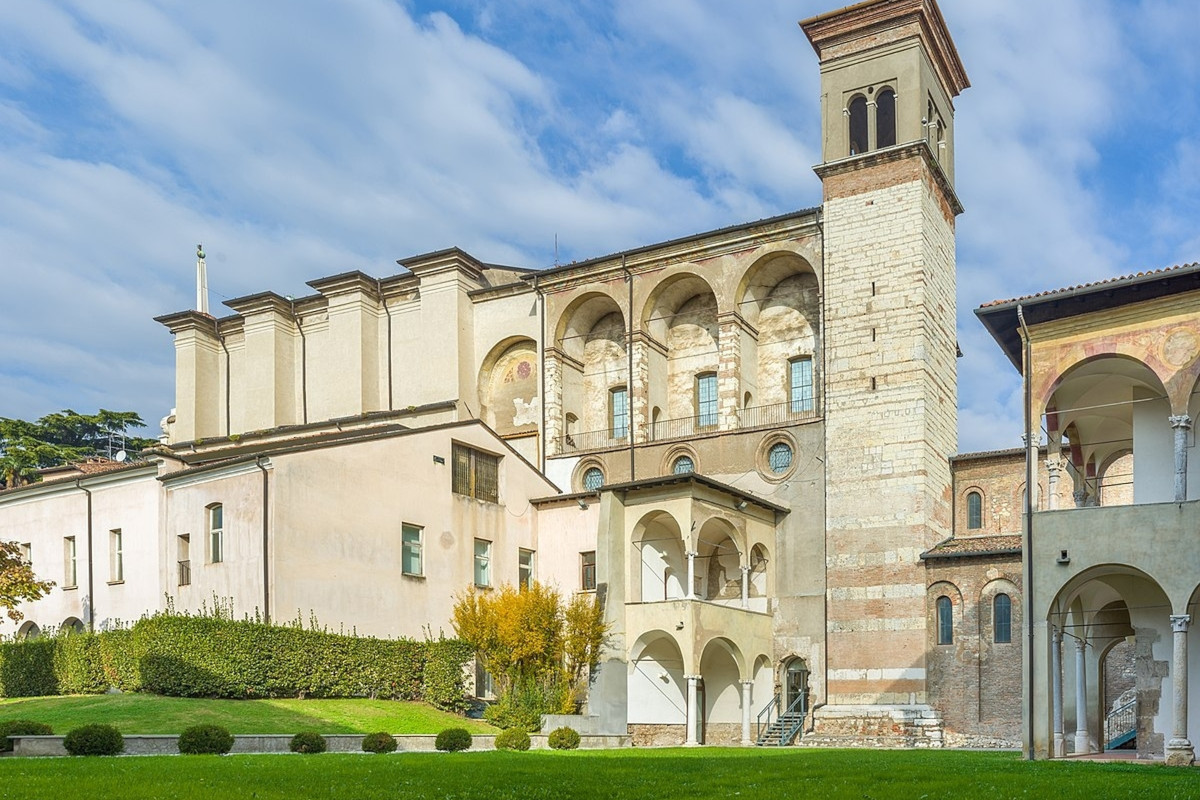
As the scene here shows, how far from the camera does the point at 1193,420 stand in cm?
2609

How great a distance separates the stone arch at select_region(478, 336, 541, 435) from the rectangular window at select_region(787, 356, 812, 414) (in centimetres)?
972

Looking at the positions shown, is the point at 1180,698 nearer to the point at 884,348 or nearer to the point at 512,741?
the point at 512,741

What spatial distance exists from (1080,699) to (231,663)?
2054cm

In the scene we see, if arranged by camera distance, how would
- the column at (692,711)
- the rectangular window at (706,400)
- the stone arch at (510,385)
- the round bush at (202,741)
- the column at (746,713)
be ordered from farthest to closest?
the stone arch at (510,385) < the rectangular window at (706,400) < the column at (746,713) < the column at (692,711) < the round bush at (202,741)

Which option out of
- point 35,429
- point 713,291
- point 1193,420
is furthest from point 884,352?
point 35,429

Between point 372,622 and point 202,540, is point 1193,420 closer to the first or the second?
point 372,622

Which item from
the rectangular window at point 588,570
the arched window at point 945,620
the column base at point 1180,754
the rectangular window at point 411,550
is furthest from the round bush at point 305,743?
the arched window at point 945,620

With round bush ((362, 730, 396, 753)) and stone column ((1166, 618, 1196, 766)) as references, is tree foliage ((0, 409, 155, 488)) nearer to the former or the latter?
round bush ((362, 730, 396, 753))

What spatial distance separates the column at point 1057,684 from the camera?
25.5 meters

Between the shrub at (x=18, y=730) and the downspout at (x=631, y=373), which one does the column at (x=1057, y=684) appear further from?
the shrub at (x=18, y=730)

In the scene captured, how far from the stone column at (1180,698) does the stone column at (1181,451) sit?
97.0 inches

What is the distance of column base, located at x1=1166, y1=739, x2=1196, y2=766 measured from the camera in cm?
2233

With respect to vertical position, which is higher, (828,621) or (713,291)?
(713,291)

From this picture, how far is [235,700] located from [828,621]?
57.6 feet
